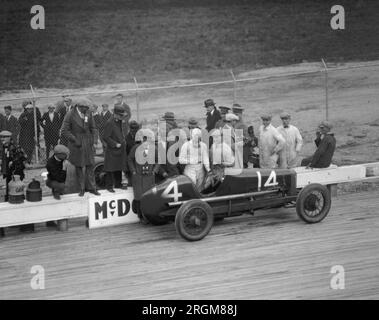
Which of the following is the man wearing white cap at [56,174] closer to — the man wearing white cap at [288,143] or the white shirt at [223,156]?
the white shirt at [223,156]

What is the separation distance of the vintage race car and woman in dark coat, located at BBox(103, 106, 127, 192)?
111cm

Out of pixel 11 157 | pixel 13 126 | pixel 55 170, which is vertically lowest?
pixel 55 170

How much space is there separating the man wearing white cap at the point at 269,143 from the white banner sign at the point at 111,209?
246 cm

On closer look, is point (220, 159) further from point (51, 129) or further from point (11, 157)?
point (51, 129)

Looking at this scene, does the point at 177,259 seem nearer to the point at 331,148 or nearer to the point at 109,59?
the point at 331,148

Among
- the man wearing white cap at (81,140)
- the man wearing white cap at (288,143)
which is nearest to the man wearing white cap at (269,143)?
the man wearing white cap at (288,143)

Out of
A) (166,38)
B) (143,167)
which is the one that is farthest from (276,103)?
(143,167)

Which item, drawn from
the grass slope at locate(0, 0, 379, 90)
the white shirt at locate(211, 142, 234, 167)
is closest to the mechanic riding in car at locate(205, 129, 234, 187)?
the white shirt at locate(211, 142, 234, 167)

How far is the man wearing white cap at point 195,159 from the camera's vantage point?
13734mm

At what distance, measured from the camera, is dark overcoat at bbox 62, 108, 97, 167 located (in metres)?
13.9

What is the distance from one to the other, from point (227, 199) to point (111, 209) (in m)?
1.89

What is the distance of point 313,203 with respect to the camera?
45.3 feet

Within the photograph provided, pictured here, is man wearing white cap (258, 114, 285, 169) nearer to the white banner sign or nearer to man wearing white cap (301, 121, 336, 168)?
man wearing white cap (301, 121, 336, 168)

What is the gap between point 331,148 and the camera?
1498 centimetres
